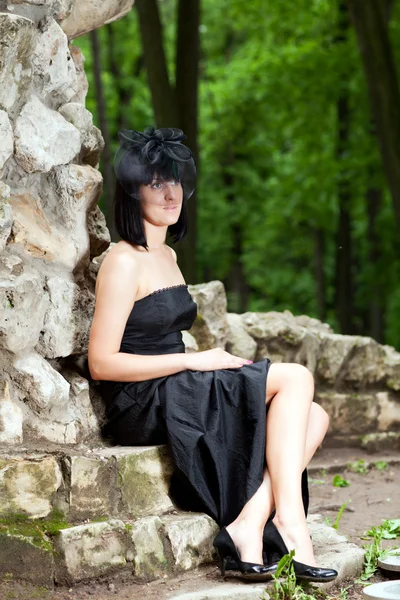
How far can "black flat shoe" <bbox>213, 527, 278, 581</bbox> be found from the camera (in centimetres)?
346

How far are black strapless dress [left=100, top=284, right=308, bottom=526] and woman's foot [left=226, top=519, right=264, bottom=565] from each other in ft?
0.26

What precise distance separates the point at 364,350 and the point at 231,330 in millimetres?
1087

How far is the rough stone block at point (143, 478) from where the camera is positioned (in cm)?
362

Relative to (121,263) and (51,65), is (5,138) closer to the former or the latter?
(51,65)

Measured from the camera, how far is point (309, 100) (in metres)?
14.0

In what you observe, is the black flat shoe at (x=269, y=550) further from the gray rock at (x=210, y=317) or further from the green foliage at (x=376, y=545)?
the gray rock at (x=210, y=317)

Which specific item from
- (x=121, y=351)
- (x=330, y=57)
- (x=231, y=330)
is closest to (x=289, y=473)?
(x=121, y=351)

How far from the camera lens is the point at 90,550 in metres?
3.38

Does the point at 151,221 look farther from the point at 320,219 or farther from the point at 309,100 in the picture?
the point at 320,219

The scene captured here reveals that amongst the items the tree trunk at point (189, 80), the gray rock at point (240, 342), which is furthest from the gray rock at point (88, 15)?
the tree trunk at point (189, 80)

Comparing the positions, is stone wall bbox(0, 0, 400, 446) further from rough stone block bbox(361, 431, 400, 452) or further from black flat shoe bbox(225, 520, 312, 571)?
rough stone block bbox(361, 431, 400, 452)

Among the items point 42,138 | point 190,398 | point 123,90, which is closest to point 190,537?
point 190,398

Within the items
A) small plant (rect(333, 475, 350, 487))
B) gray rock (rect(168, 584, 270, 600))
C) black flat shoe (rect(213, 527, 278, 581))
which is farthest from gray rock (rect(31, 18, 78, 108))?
small plant (rect(333, 475, 350, 487))

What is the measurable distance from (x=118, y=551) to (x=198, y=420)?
60 centimetres
